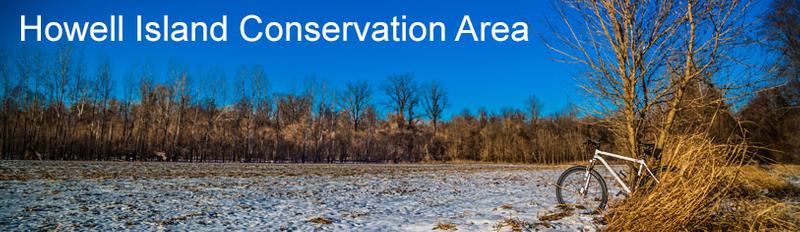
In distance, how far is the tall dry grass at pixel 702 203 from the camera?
4.18 meters

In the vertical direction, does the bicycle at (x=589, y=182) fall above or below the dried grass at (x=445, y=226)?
above

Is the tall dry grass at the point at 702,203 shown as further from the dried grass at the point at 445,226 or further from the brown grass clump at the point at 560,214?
the dried grass at the point at 445,226

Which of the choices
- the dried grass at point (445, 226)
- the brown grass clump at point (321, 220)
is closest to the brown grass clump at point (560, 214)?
the dried grass at point (445, 226)

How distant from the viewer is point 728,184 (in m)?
4.26

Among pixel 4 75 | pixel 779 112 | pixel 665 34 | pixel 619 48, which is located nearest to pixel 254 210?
pixel 619 48

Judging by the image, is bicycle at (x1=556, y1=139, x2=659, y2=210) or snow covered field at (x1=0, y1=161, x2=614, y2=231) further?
bicycle at (x1=556, y1=139, x2=659, y2=210)

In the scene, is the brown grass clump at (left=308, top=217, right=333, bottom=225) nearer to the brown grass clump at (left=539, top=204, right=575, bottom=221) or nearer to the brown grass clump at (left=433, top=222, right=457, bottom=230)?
the brown grass clump at (left=433, top=222, right=457, bottom=230)

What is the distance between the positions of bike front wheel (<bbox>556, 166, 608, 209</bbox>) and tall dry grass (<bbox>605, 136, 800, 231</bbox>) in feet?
5.16

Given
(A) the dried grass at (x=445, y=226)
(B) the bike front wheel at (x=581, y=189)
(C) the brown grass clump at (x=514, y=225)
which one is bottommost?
(A) the dried grass at (x=445, y=226)

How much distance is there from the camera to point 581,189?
21.2ft

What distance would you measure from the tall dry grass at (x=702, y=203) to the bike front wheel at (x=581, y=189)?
1.57 meters

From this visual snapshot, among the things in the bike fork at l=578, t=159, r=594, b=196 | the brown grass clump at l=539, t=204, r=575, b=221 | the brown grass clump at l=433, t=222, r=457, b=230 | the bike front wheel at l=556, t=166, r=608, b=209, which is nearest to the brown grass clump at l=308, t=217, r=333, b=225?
the brown grass clump at l=433, t=222, r=457, b=230

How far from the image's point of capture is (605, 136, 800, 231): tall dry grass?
4176 millimetres

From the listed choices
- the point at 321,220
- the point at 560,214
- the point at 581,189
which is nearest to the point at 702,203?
the point at 560,214
